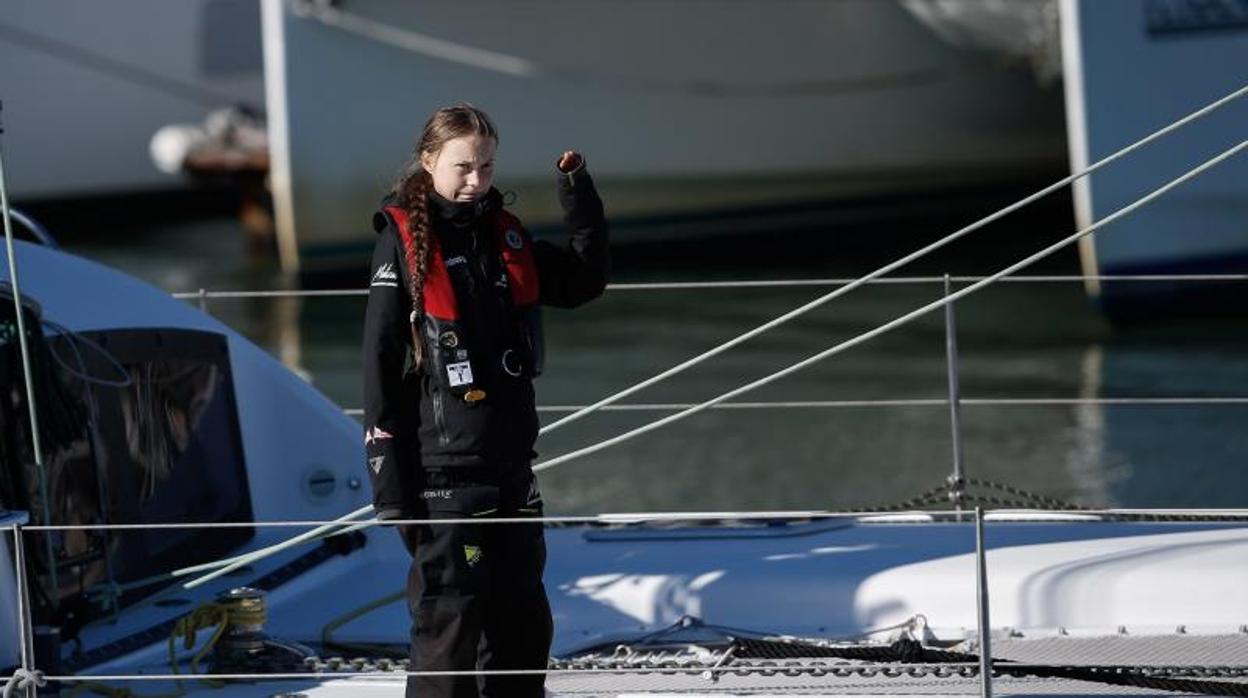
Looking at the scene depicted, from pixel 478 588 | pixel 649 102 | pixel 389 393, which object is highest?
pixel 649 102

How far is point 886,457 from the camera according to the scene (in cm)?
1105

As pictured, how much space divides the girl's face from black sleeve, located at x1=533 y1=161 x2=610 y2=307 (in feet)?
0.43

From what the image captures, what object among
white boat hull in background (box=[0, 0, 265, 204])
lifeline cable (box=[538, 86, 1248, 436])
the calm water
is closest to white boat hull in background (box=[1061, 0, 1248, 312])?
the calm water

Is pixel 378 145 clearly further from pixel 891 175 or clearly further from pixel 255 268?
pixel 891 175

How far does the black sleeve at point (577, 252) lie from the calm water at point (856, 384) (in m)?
6.22

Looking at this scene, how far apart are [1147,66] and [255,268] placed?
7999 mm

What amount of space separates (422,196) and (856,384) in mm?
9129

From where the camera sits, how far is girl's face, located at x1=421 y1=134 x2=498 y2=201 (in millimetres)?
3605

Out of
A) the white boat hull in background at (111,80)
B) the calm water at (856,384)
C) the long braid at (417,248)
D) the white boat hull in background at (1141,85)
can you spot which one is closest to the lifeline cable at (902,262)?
the long braid at (417,248)

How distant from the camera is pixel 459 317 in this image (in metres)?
3.64

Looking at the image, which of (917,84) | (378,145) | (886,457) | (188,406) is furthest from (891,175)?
(188,406)

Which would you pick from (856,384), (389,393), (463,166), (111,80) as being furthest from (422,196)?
(111,80)

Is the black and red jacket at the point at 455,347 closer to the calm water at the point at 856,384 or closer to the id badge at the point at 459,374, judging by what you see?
the id badge at the point at 459,374

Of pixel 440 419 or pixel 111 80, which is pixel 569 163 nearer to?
pixel 440 419
